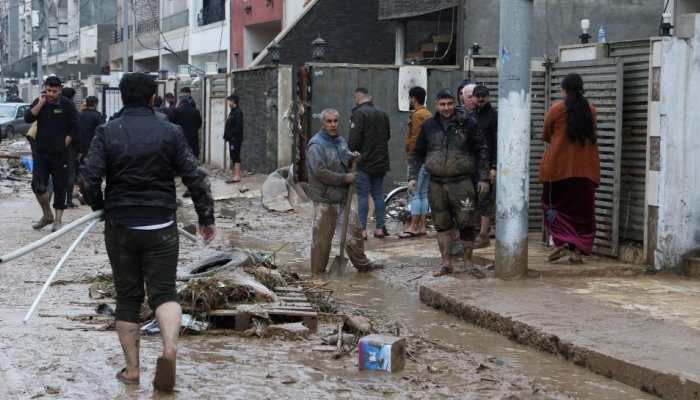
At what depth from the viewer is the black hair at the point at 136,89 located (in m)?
6.35

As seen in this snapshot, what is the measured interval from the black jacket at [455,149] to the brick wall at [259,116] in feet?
39.6

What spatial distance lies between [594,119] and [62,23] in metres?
38.1

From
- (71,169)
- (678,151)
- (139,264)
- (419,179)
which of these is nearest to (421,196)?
(419,179)

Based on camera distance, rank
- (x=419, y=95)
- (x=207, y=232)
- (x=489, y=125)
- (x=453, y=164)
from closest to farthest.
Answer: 1. (x=207, y=232)
2. (x=453, y=164)
3. (x=489, y=125)
4. (x=419, y=95)

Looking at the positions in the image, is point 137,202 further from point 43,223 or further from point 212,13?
point 212,13

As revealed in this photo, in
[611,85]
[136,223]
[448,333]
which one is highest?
[611,85]

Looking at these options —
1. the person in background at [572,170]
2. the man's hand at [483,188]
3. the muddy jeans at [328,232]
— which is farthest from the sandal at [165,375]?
the person in background at [572,170]

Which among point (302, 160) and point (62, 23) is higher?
point (62, 23)

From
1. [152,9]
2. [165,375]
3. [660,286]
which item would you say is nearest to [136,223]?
[165,375]

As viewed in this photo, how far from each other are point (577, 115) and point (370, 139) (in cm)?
383

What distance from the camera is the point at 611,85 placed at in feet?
35.8

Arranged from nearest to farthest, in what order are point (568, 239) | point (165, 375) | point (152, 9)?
1. point (165, 375)
2. point (568, 239)
3. point (152, 9)

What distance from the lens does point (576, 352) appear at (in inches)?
282

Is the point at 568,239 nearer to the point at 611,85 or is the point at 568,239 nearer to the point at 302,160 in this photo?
the point at 611,85
